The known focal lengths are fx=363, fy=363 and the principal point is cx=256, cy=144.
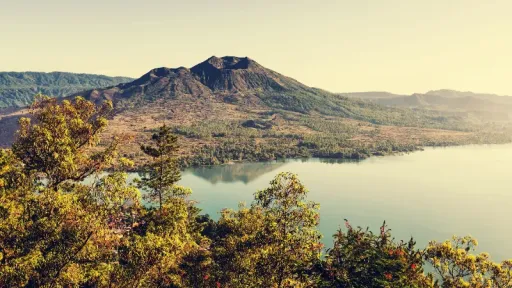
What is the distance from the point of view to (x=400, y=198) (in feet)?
470

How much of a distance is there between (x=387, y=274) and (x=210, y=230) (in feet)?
162

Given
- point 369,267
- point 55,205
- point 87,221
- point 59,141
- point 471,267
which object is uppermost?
point 59,141

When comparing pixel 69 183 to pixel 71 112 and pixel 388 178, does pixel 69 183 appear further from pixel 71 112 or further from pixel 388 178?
pixel 388 178

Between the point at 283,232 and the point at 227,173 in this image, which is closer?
the point at 283,232

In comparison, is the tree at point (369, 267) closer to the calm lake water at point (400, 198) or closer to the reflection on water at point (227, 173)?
the calm lake water at point (400, 198)

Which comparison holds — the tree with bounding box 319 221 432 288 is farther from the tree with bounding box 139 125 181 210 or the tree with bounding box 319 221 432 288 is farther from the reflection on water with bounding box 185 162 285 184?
the reflection on water with bounding box 185 162 285 184

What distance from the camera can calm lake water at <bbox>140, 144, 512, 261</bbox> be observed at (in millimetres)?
108062

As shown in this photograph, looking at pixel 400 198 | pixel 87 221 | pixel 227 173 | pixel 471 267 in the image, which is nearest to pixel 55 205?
pixel 87 221

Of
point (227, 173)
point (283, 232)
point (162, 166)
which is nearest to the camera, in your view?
point (283, 232)

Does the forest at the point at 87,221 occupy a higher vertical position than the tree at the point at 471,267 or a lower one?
higher

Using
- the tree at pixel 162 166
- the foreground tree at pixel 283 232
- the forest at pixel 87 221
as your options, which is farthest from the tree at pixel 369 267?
the tree at pixel 162 166

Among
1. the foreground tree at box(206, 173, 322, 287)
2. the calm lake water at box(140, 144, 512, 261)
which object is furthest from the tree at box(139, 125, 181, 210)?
the calm lake water at box(140, 144, 512, 261)

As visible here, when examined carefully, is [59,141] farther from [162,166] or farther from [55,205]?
[162,166]

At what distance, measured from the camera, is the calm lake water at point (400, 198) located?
108062 millimetres
